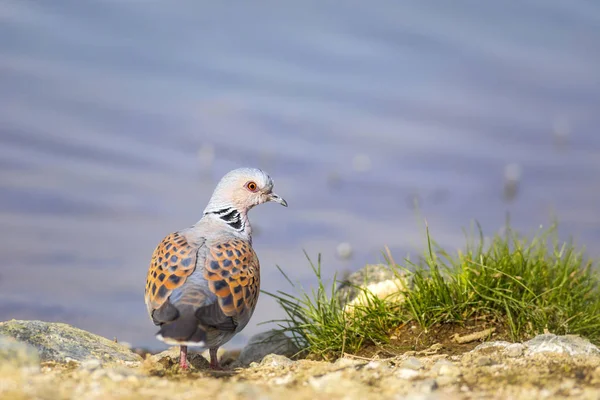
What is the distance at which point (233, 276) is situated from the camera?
20.1ft

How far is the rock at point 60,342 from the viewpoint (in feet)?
22.9

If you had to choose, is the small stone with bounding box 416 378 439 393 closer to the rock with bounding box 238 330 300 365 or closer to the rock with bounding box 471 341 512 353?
the rock with bounding box 471 341 512 353

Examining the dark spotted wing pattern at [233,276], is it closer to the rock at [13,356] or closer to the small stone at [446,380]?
the rock at [13,356]

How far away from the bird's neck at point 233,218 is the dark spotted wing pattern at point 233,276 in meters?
0.42

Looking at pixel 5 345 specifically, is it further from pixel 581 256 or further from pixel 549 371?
pixel 581 256

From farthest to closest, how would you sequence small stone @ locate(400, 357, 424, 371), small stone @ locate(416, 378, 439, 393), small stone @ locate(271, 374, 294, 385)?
small stone @ locate(400, 357, 424, 371), small stone @ locate(271, 374, 294, 385), small stone @ locate(416, 378, 439, 393)

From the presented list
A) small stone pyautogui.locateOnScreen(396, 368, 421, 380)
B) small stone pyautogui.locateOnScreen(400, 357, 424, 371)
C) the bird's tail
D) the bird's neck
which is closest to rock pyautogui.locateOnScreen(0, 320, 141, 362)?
the bird's neck

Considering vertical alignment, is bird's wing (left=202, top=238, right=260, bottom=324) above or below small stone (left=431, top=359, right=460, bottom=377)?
above

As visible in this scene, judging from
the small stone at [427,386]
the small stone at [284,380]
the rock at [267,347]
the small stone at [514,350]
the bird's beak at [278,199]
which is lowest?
the small stone at [427,386]

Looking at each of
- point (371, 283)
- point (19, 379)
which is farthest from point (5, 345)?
point (371, 283)

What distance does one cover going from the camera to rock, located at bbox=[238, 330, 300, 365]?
8320 millimetres

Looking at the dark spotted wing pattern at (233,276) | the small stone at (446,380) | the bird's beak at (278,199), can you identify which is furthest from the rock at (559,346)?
the bird's beak at (278,199)

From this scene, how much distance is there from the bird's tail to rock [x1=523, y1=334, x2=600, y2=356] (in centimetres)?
306

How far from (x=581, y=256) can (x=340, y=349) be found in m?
3.51
